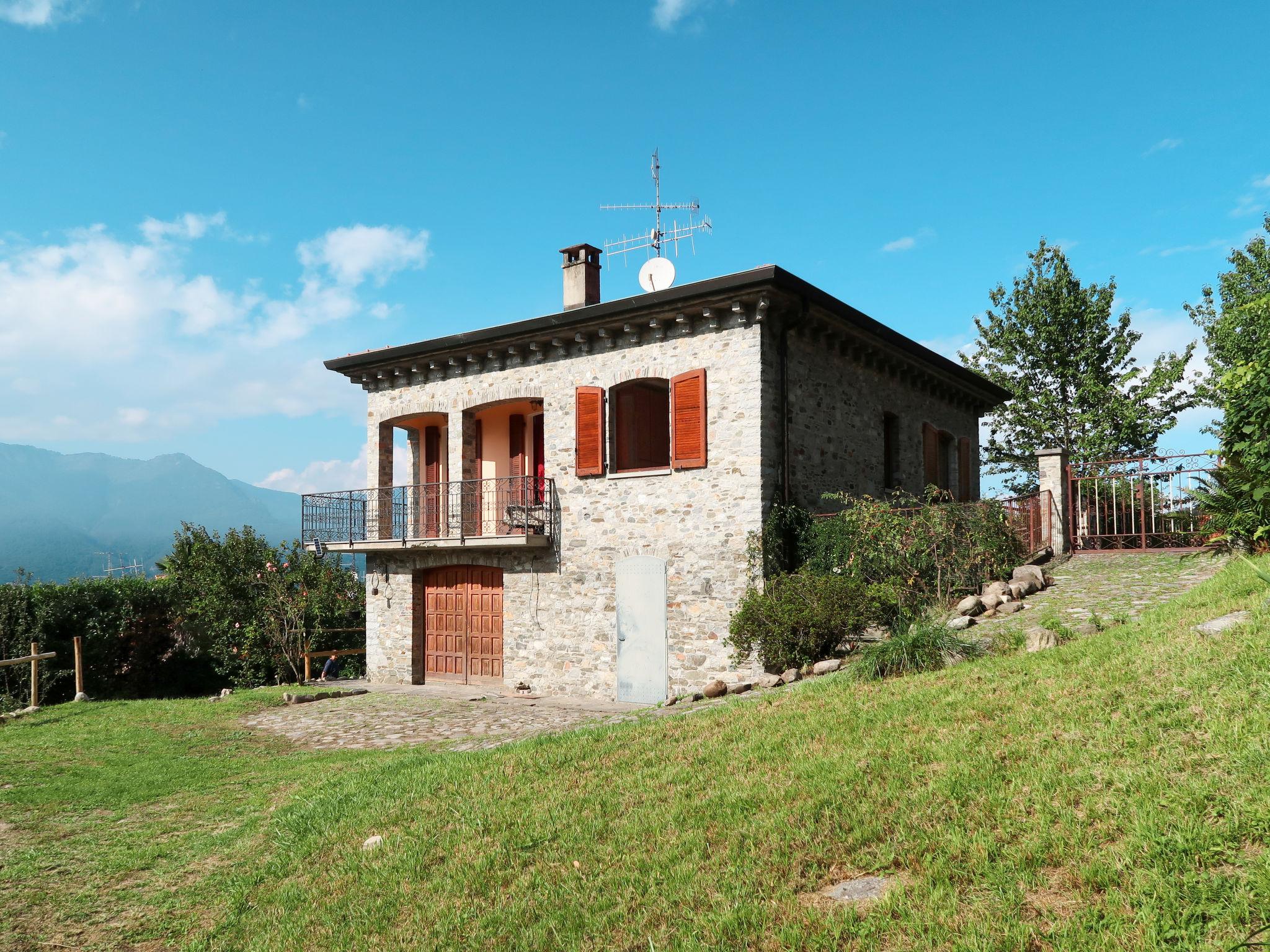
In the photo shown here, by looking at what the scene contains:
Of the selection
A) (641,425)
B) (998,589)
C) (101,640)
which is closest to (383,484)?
(641,425)

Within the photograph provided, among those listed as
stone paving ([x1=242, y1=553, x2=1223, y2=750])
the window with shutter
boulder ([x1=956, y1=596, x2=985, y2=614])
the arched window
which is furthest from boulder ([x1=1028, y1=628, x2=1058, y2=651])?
the window with shutter

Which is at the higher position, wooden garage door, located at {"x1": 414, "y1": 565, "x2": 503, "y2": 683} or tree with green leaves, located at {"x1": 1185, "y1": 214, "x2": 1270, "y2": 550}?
tree with green leaves, located at {"x1": 1185, "y1": 214, "x2": 1270, "y2": 550}

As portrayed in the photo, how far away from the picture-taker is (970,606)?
1027cm

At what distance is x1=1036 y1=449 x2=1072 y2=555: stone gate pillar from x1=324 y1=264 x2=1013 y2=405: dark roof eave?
341cm

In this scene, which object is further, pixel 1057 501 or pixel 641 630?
pixel 1057 501

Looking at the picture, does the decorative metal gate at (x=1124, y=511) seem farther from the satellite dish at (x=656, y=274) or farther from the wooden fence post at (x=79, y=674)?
the wooden fence post at (x=79, y=674)

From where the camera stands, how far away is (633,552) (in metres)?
13.6

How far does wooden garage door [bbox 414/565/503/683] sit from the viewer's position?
15.7 metres

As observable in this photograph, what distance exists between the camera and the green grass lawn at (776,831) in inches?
142

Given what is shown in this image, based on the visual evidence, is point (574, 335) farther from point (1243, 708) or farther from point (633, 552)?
point (1243, 708)

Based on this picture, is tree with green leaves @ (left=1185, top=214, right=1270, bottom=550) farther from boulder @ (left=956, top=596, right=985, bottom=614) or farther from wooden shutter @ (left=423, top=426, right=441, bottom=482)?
wooden shutter @ (left=423, top=426, right=441, bottom=482)

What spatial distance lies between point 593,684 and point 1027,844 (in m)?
10.6

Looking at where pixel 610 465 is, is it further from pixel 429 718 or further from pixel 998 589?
pixel 998 589

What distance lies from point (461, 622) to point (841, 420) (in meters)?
8.14
